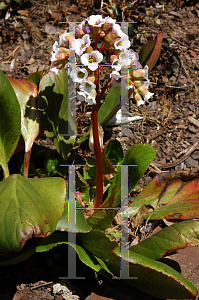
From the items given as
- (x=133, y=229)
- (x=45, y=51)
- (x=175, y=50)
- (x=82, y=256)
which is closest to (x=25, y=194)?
(x=82, y=256)

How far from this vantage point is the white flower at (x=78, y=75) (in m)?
0.97

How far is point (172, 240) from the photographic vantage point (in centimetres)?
110

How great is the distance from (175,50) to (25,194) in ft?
5.94

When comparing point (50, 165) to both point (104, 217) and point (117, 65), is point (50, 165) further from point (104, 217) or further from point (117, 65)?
point (117, 65)

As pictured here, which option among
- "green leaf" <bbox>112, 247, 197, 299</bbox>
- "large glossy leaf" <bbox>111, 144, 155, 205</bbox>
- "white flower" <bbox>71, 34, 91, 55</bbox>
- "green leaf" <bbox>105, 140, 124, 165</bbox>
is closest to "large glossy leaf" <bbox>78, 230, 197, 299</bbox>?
"green leaf" <bbox>112, 247, 197, 299</bbox>

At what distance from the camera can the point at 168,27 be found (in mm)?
2350

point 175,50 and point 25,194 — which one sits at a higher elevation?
point 175,50

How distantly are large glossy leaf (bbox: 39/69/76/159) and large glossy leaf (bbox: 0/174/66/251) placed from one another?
0.40 meters

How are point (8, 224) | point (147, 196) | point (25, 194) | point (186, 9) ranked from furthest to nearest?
point (186, 9) < point (147, 196) < point (25, 194) < point (8, 224)

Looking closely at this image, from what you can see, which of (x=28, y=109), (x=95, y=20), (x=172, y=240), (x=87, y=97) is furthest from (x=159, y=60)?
(x=172, y=240)

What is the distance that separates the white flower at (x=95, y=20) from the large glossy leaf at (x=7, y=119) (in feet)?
1.63

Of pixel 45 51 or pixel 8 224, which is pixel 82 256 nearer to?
pixel 8 224

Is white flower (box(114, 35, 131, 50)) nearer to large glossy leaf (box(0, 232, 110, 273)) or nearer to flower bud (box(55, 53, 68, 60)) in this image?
flower bud (box(55, 53, 68, 60))

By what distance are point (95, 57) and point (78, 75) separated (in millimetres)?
95
